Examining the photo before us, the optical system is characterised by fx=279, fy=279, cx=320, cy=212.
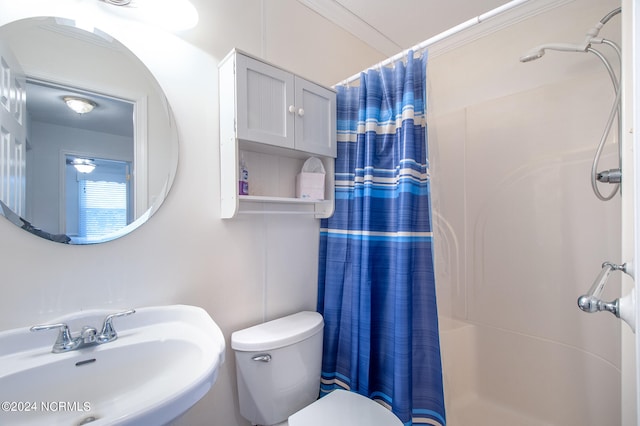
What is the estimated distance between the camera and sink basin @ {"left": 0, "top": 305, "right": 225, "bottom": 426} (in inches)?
27.5

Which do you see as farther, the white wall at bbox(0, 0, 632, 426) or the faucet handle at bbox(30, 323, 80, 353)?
the white wall at bbox(0, 0, 632, 426)

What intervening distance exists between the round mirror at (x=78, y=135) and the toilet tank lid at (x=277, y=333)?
0.62 m

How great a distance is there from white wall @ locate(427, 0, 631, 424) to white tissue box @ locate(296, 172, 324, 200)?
0.54 meters

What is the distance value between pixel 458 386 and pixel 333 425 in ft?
3.06

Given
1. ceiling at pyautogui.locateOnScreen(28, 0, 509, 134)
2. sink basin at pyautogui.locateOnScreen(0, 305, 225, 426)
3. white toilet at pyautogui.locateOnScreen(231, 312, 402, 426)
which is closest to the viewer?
sink basin at pyautogui.locateOnScreen(0, 305, 225, 426)

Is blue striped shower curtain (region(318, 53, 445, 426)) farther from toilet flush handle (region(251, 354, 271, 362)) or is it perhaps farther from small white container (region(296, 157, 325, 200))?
toilet flush handle (region(251, 354, 271, 362))

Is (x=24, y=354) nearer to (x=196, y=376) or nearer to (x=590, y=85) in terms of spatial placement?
(x=196, y=376)

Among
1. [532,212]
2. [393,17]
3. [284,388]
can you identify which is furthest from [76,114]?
[532,212]

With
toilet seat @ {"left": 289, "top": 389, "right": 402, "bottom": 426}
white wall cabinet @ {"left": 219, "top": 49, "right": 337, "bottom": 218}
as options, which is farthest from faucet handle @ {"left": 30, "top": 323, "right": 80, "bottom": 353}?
toilet seat @ {"left": 289, "top": 389, "right": 402, "bottom": 426}

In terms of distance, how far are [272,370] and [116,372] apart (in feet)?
1.78

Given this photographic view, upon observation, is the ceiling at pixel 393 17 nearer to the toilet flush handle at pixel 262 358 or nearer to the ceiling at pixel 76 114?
the ceiling at pixel 76 114

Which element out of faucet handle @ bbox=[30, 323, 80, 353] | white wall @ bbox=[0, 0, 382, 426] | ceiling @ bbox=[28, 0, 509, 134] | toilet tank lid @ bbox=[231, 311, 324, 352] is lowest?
toilet tank lid @ bbox=[231, 311, 324, 352]

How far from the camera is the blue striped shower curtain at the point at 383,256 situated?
1.20 m

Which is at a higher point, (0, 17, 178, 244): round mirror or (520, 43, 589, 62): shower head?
(520, 43, 589, 62): shower head
